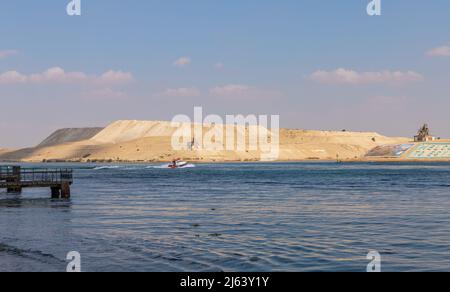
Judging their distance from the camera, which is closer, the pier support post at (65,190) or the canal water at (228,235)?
the canal water at (228,235)

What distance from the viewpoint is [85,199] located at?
5512 centimetres

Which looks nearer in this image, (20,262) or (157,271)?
(157,271)

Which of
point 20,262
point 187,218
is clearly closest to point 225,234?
point 187,218

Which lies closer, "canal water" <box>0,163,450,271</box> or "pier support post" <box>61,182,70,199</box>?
"canal water" <box>0,163,450,271</box>

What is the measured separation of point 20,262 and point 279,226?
1494 centimetres

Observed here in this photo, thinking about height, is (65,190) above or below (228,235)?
above

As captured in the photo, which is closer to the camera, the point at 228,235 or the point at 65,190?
the point at 228,235
